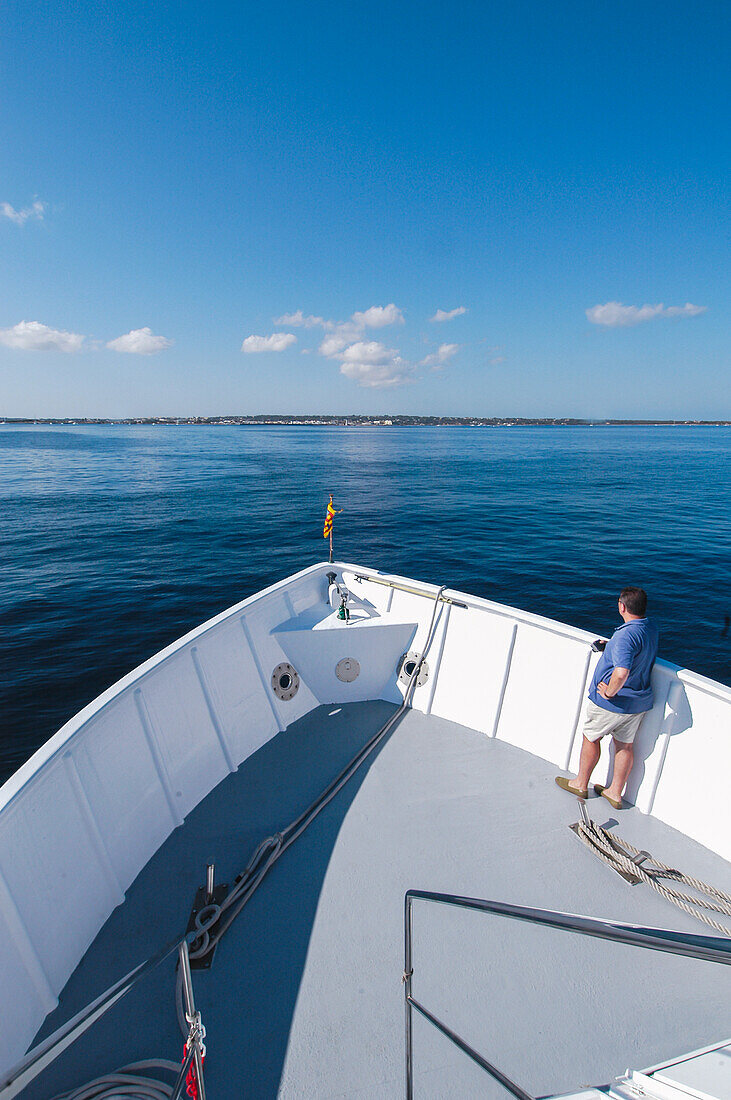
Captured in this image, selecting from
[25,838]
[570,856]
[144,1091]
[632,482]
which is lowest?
[632,482]

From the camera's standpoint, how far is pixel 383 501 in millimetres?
28344

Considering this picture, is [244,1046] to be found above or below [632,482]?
above

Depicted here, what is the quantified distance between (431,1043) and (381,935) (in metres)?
0.58

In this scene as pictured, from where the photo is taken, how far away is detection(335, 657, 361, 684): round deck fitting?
5.55m

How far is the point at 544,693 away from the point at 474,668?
2.47 ft

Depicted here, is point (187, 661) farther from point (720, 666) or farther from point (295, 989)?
point (720, 666)

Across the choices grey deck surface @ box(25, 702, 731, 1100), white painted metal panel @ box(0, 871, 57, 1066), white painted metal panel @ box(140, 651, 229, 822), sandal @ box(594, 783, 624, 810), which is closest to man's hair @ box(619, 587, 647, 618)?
sandal @ box(594, 783, 624, 810)

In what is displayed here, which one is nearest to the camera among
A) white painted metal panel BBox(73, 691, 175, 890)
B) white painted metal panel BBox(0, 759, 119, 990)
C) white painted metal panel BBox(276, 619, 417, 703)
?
white painted metal panel BBox(0, 759, 119, 990)

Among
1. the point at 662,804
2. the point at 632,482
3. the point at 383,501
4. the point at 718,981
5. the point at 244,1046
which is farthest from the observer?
the point at 632,482

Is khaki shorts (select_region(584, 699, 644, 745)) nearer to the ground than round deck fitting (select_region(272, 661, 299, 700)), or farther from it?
farther from it

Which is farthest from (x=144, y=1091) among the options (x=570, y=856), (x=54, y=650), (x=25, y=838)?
(x=54, y=650)

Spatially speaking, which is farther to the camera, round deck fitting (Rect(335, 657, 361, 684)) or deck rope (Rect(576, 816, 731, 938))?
round deck fitting (Rect(335, 657, 361, 684))

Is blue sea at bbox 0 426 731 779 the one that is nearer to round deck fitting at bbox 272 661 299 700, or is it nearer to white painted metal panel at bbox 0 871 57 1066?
round deck fitting at bbox 272 661 299 700

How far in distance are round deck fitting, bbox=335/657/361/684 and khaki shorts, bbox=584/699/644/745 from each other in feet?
8.34
